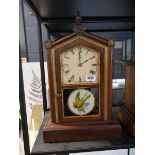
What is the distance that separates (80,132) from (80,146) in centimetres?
5

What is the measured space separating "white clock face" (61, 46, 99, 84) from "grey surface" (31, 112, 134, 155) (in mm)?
217

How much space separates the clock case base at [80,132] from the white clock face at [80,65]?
0.16 metres

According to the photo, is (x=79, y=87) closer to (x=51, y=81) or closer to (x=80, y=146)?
(x=51, y=81)

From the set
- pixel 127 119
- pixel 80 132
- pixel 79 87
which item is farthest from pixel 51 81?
pixel 127 119

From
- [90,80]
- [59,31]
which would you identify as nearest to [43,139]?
[90,80]

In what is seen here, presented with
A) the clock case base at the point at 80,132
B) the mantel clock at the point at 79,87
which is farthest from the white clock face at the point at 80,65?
the clock case base at the point at 80,132

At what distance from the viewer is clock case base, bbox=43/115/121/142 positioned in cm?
69

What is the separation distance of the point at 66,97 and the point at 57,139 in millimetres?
152

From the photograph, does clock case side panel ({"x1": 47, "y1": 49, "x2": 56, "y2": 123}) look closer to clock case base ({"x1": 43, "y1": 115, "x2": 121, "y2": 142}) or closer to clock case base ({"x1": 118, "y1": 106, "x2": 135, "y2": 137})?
clock case base ({"x1": 43, "y1": 115, "x2": 121, "y2": 142})

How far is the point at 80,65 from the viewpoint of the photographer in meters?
0.69

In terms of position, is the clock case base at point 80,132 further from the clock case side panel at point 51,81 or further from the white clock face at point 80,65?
the white clock face at point 80,65

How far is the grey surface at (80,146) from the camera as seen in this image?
2.16 ft

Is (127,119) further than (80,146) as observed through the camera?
Yes

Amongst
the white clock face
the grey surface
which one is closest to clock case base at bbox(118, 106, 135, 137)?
the grey surface
